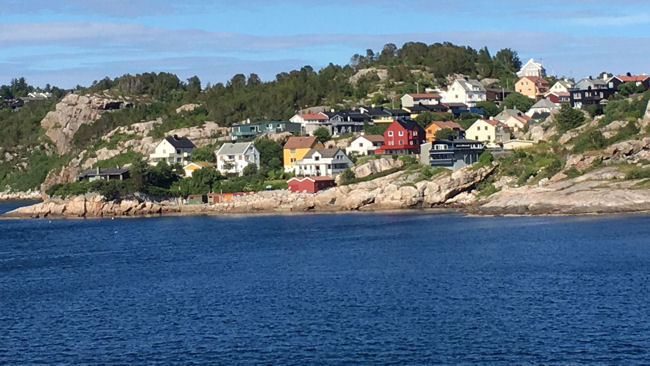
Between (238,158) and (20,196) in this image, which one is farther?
(20,196)

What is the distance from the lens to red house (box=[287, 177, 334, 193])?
74.5m

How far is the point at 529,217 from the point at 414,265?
19308mm

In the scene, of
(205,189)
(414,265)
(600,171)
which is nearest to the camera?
(414,265)

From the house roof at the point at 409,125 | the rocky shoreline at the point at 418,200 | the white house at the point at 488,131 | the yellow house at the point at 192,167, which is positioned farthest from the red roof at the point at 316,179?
the white house at the point at 488,131

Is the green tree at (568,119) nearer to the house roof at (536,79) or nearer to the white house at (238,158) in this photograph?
the white house at (238,158)

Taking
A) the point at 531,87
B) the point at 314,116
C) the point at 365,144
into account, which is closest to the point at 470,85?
the point at 531,87

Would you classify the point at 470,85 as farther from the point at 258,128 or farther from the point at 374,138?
the point at 258,128

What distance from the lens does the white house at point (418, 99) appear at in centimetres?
9769

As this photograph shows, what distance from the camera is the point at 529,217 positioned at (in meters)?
59.6

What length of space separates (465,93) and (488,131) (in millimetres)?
18049

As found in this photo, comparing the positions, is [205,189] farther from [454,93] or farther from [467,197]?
[454,93]

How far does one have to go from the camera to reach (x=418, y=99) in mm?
97938

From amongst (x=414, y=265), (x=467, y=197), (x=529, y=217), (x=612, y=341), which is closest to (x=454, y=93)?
(x=467, y=197)

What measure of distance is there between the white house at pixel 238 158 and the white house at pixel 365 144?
846cm
